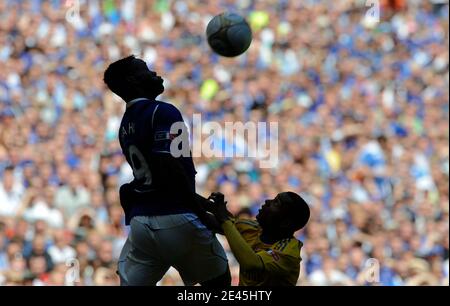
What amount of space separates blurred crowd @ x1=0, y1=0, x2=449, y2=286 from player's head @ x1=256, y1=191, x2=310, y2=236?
17.4ft

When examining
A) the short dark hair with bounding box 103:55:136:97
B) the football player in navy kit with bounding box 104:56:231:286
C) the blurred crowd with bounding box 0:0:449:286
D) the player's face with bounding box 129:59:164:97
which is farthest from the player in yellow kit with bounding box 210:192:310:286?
the blurred crowd with bounding box 0:0:449:286

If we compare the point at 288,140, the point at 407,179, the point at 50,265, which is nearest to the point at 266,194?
the point at 288,140

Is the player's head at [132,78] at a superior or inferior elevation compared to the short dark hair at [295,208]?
superior

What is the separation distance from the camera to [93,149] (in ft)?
39.7

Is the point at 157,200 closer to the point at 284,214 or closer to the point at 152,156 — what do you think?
the point at 152,156

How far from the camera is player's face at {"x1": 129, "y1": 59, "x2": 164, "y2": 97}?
583 centimetres

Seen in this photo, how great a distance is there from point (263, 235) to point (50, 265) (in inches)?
218

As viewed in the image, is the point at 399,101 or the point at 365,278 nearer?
the point at 365,278

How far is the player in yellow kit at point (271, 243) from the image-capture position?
216 inches

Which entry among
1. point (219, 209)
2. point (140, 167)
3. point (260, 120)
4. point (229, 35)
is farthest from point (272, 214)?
point (260, 120)

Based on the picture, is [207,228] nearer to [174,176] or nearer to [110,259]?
[174,176]

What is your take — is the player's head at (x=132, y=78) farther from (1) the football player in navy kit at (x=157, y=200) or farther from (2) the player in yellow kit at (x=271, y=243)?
(2) the player in yellow kit at (x=271, y=243)

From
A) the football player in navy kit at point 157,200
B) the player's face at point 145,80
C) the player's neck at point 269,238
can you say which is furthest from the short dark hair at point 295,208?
the player's face at point 145,80

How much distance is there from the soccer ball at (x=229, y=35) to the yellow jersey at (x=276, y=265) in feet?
5.26
